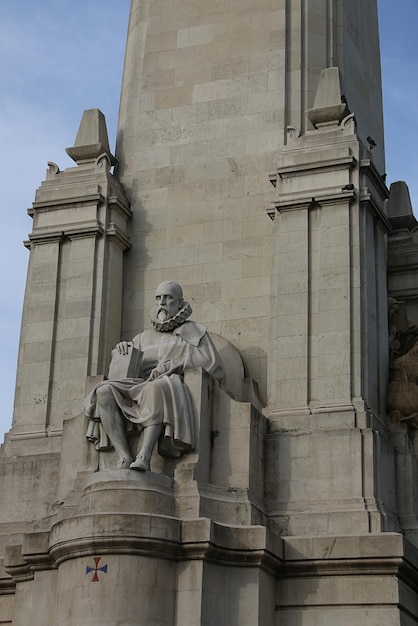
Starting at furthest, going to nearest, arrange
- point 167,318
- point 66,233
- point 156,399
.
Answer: point 66,233, point 167,318, point 156,399

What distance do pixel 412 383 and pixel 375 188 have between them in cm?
391

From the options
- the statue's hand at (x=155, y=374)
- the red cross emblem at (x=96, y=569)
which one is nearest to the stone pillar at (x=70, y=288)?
the statue's hand at (x=155, y=374)

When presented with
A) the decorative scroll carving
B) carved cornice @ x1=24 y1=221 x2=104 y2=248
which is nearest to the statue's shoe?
the decorative scroll carving

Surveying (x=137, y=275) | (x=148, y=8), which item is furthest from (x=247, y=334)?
(x=148, y=8)

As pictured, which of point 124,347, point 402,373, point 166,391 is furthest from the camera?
point 402,373

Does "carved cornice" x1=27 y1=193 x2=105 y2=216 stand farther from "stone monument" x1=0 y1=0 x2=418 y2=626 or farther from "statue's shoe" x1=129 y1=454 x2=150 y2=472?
"statue's shoe" x1=129 y1=454 x2=150 y2=472

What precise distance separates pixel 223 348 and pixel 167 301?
5.47 feet

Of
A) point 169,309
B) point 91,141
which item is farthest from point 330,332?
point 91,141

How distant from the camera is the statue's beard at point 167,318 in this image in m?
21.8

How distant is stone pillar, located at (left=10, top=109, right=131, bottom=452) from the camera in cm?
2309

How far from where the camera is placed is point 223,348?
22.8 m

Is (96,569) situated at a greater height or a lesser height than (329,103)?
Result: lesser

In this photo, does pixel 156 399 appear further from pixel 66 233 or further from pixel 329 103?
pixel 329 103

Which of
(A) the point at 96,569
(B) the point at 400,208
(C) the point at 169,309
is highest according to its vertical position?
(B) the point at 400,208
